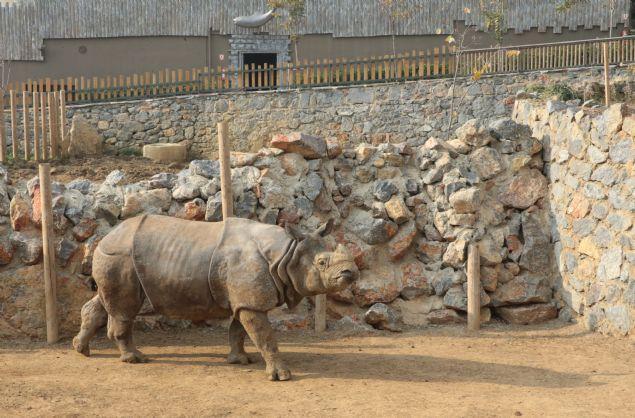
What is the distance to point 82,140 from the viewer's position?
1559cm

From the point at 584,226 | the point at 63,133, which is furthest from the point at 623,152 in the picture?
the point at 63,133

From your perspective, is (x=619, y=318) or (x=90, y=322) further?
(x=619, y=318)

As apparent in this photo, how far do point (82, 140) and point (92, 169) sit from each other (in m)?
2.05

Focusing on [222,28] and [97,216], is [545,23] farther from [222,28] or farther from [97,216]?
[97,216]

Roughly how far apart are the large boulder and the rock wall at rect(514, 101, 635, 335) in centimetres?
841

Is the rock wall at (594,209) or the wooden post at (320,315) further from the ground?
the rock wall at (594,209)

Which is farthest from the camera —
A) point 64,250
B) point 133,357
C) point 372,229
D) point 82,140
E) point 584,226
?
point 82,140

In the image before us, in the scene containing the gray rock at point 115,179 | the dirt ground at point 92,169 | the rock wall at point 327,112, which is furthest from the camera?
the rock wall at point 327,112

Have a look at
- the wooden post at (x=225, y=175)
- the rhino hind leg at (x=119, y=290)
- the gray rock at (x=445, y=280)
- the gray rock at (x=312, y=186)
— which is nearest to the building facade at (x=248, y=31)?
the gray rock at (x=312, y=186)

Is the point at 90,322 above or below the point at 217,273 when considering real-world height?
below

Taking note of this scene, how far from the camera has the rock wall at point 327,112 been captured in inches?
776

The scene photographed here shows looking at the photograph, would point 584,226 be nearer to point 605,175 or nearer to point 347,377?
point 605,175

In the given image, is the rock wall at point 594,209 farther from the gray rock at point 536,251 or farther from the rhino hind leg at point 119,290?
the rhino hind leg at point 119,290

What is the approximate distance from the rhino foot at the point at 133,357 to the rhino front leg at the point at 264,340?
1314 millimetres
